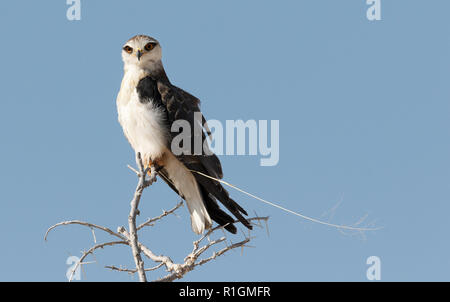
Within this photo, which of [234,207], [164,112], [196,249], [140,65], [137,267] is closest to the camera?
[137,267]

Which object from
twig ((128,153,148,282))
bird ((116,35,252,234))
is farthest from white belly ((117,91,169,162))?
twig ((128,153,148,282))

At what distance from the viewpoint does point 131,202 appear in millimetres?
5266

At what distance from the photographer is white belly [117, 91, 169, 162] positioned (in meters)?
6.44

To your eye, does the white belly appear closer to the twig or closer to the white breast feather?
the white breast feather

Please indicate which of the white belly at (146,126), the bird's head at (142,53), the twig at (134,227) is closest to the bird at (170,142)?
the white belly at (146,126)

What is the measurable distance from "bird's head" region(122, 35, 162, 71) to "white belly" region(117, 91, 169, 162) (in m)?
0.53

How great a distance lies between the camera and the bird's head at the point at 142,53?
696 centimetres

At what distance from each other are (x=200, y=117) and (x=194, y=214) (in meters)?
1.11

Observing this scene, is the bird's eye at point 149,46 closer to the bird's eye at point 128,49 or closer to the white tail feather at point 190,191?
the bird's eye at point 128,49

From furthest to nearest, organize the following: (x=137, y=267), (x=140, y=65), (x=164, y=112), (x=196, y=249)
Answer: (x=140, y=65)
(x=164, y=112)
(x=196, y=249)
(x=137, y=267)

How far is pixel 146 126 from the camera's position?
6426 mm

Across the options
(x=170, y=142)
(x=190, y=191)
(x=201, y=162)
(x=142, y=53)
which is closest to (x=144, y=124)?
(x=170, y=142)
